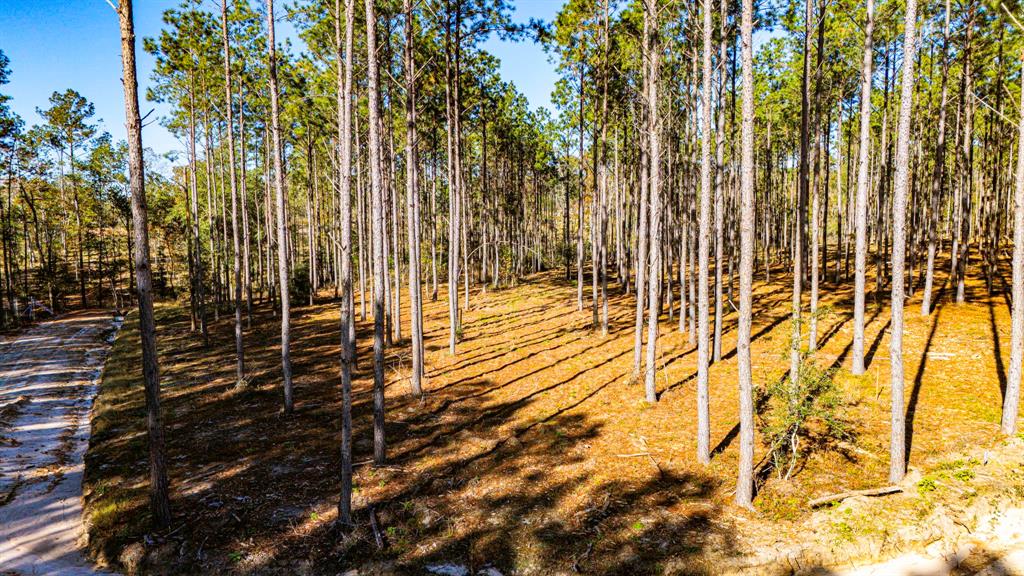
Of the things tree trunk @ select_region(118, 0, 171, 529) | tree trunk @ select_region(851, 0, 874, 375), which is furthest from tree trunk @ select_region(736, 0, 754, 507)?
tree trunk @ select_region(118, 0, 171, 529)

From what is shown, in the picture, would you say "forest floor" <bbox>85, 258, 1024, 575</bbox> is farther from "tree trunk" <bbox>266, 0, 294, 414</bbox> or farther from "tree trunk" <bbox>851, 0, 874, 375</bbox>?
"tree trunk" <bbox>851, 0, 874, 375</bbox>

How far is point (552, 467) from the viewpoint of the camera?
31.2 ft

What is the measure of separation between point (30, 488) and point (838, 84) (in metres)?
29.5

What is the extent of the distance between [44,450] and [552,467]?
1310 centimetres

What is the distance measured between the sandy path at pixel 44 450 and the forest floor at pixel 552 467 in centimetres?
48

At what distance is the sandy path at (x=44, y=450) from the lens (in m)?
7.88

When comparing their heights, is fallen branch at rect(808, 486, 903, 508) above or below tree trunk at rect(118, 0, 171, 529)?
below

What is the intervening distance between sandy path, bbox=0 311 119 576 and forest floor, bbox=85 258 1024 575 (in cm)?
48

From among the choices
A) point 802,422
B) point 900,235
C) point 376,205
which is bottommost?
point 802,422

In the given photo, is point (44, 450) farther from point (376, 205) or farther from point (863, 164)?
point (863, 164)

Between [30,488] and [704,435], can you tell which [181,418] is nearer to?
[30,488]

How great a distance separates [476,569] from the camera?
6.79 m

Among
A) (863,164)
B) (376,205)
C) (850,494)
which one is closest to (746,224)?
(850,494)

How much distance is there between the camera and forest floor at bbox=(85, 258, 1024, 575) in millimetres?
6934
